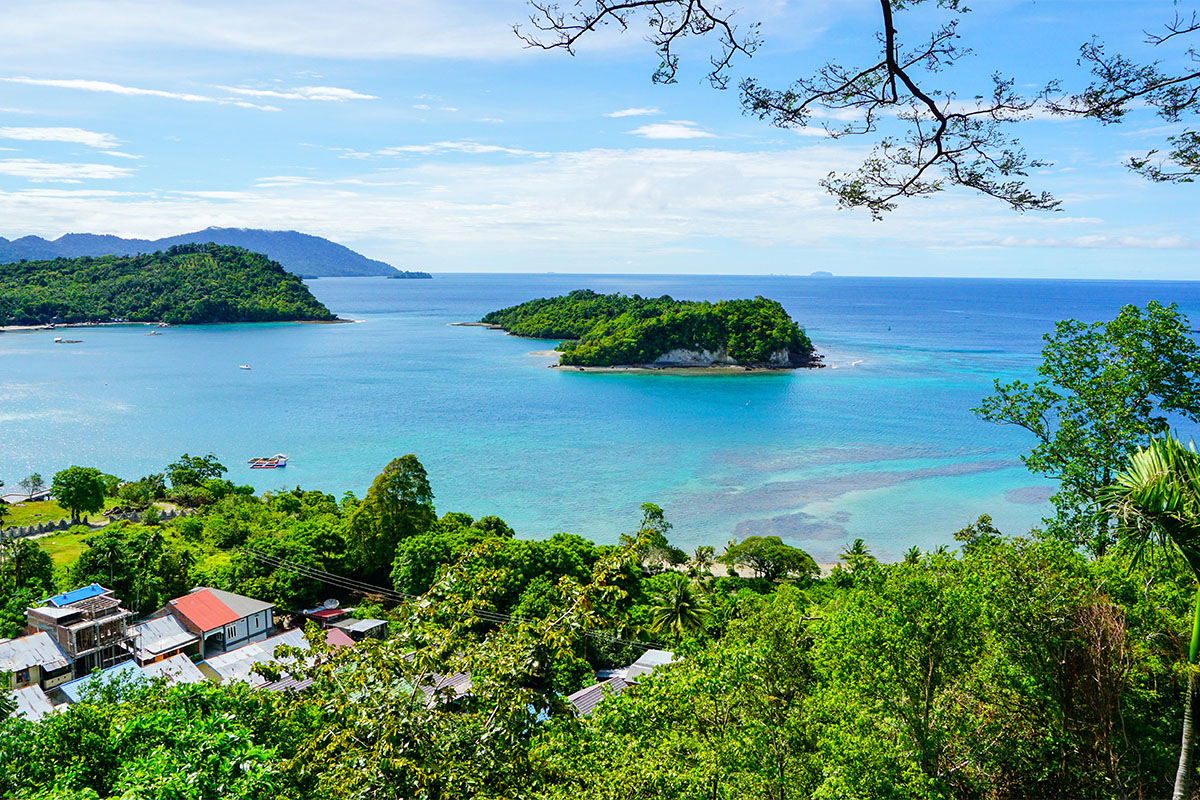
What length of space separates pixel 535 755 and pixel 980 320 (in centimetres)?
13884

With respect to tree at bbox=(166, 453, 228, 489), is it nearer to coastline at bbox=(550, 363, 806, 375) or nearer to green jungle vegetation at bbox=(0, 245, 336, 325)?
coastline at bbox=(550, 363, 806, 375)

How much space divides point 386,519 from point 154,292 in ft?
406

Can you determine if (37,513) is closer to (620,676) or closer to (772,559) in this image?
(620,676)

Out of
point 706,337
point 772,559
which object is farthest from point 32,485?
point 706,337

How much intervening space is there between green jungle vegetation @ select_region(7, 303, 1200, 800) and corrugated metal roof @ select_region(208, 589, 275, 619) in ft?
34.7

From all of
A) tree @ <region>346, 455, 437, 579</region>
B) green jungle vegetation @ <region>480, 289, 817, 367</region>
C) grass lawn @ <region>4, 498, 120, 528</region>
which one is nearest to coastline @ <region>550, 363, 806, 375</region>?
green jungle vegetation @ <region>480, 289, 817, 367</region>

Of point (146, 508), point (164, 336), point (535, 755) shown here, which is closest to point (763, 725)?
point (535, 755)

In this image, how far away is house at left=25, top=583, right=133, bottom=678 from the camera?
15547mm

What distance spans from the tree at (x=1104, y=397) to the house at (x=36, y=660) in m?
19.1

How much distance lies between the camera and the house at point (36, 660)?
1455cm

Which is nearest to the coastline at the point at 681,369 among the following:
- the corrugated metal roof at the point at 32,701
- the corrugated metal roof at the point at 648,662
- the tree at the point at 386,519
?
the tree at the point at 386,519

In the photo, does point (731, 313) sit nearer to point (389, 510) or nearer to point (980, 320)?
point (389, 510)

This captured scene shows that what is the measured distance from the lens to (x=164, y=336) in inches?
3937

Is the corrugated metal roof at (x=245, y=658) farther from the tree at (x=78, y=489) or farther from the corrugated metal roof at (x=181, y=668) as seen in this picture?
the tree at (x=78, y=489)
